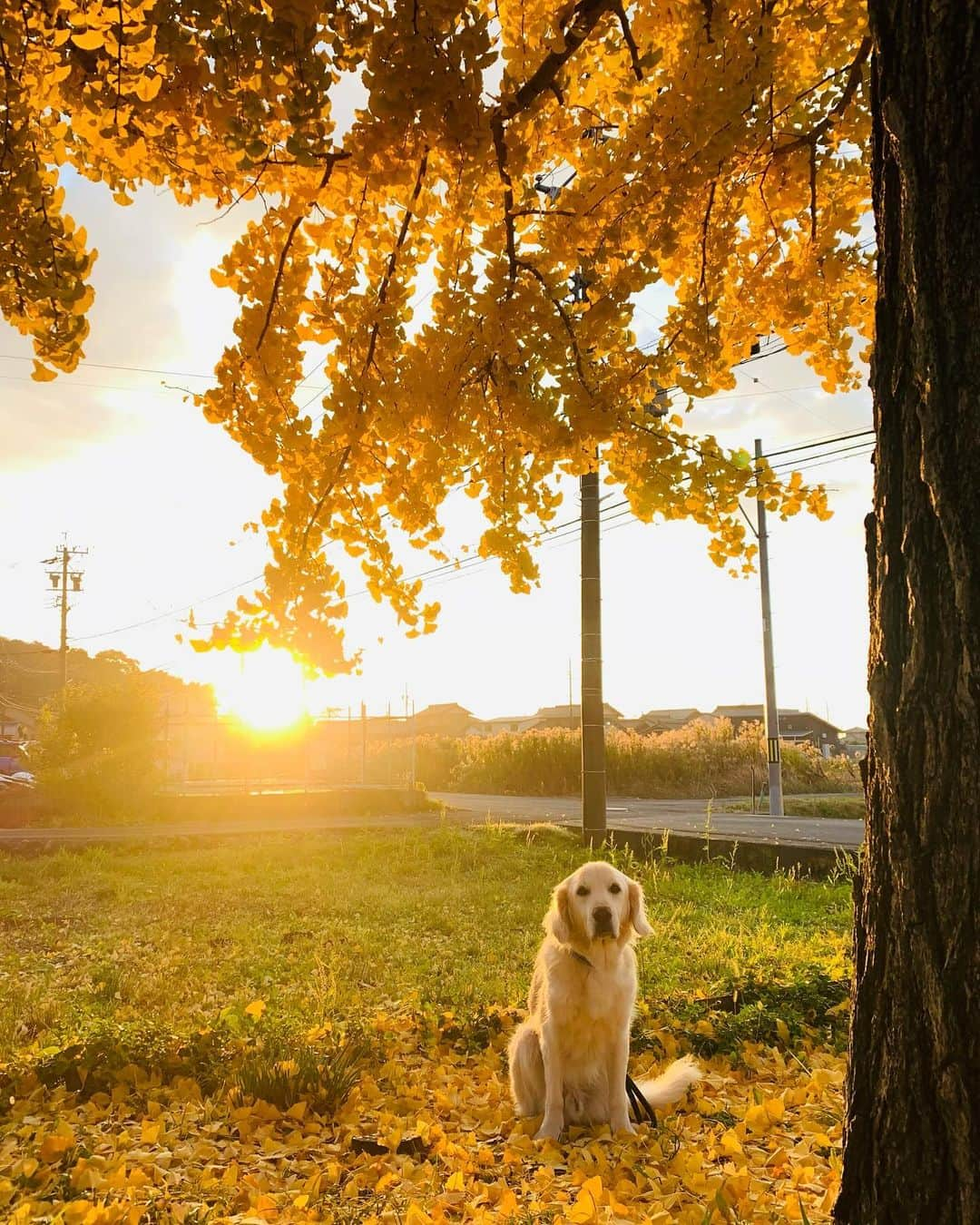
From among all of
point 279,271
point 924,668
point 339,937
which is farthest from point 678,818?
point 924,668

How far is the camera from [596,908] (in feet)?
12.6

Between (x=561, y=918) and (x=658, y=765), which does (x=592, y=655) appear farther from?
(x=658, y=765)

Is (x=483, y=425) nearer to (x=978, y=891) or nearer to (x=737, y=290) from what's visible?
(x=737, y=290)

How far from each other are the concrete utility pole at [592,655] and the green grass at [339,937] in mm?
1122

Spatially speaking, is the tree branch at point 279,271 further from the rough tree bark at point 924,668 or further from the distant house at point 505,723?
the distant house at point 505,723

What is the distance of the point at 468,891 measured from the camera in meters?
9.37

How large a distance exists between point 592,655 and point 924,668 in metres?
9.27

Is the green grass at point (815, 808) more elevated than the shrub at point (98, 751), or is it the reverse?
the shrub at point (98, 751)

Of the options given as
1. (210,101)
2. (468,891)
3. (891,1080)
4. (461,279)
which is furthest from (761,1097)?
(468,891)

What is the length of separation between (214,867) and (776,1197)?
31.5ft

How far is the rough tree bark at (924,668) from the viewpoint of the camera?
1.69 meters

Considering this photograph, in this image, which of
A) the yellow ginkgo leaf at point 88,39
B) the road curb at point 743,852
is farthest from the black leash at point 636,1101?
the road curb at point 743,852

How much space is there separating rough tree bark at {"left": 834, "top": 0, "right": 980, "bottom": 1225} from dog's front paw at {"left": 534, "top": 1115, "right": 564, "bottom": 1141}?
2.01m

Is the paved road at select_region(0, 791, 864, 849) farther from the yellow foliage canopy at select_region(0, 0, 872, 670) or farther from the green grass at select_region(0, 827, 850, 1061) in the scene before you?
the yellow foliage canopy at select_region(0, 0, 872, 670)
